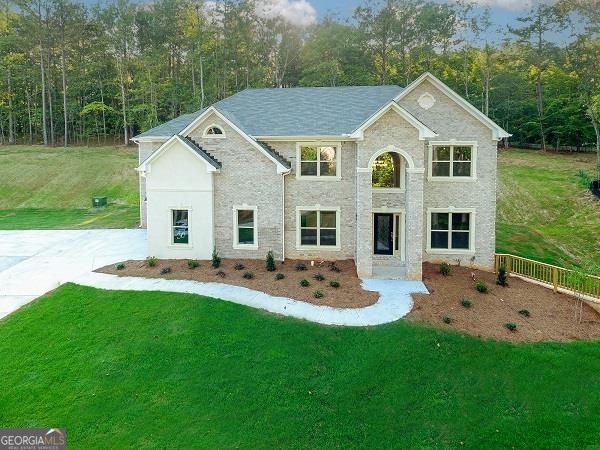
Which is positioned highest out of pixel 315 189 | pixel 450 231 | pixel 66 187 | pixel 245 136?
pixel 245 136

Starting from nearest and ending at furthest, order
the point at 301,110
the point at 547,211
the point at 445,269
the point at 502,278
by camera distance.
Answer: the point at 502,278, the point at 445,269, the point at 301,110, the point at 547,211

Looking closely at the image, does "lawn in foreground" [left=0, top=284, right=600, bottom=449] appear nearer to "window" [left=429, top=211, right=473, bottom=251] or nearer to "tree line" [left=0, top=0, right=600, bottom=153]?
"window" [left=429, top=211, right=473, bottom=251]

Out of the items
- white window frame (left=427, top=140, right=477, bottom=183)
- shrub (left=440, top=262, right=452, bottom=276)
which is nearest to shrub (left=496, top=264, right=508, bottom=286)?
shrub (left=440, top=262, right=452, bottom=276)

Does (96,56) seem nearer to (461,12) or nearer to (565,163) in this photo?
(461,12)

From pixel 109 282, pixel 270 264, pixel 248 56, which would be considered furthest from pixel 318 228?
pixel 248 56

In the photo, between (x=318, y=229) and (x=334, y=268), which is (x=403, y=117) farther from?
(x=334, y=268)

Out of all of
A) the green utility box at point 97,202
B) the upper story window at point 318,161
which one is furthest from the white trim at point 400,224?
the green utility box at point 97,202
